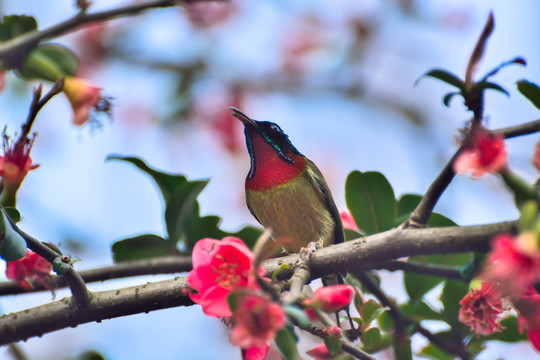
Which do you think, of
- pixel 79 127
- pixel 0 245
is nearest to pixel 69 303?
pixel 0 245

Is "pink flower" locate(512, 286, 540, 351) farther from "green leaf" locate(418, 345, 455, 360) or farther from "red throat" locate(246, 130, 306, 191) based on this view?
"red throat" locate(246, 130, 306, 191)

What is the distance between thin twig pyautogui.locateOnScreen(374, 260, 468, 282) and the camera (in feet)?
Result: 6.35

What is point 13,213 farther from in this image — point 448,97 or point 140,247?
point 448,97

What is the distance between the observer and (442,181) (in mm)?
1523

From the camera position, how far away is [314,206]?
3.06 m

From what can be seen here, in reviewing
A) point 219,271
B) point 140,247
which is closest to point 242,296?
point 219,271

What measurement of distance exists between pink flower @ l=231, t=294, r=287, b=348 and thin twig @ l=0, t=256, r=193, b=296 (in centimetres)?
109

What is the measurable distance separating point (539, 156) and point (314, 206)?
1784 millimetres

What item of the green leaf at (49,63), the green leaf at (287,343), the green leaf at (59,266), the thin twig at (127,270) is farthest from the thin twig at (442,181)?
the green leaf at (49,63)

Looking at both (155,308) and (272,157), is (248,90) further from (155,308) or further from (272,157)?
(155,308)

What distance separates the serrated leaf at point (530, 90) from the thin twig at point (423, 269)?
0.61 m

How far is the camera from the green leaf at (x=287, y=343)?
4.06 feet

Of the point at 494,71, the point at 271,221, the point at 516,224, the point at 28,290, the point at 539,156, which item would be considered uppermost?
the point at 494,71

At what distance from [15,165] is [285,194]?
163cm
